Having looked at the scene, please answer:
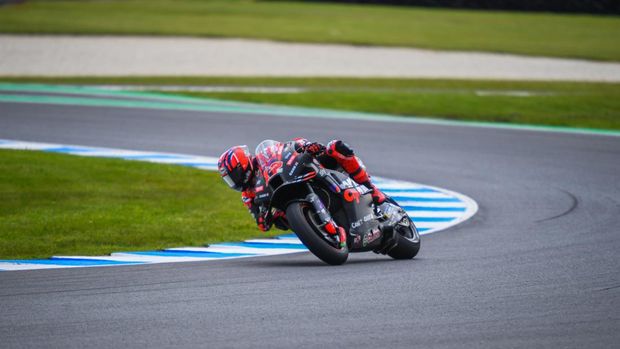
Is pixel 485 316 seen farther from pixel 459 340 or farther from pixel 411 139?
pixel 411 139

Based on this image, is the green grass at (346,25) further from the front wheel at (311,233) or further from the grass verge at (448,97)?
the front wheel at (311,233)

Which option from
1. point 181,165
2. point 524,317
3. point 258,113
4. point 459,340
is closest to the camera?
point 459,340

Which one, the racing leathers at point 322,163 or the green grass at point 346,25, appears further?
the green grass at point 346,25

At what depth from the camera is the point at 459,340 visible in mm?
6211

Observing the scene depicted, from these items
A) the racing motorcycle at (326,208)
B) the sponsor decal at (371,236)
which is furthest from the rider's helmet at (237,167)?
the sponsor decal at (371,236)

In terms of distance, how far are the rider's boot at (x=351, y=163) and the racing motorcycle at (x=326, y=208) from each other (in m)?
0.06

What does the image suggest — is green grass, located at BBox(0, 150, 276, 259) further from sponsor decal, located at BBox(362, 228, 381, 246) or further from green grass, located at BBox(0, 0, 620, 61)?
green grass, located at BBox(0, 0, 620, 61)

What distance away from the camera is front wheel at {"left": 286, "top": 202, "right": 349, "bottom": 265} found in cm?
859

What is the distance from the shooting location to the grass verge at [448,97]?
2336 cm

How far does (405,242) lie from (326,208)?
851 millimetres

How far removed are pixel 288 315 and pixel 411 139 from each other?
12.6 metres

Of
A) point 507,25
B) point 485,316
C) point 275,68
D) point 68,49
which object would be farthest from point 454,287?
point 507,25

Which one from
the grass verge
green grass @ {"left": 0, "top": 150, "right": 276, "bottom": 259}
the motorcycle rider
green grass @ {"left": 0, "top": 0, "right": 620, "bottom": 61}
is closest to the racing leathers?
the motorcycle rider

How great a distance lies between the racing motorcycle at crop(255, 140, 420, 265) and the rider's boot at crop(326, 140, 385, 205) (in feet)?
0.20
